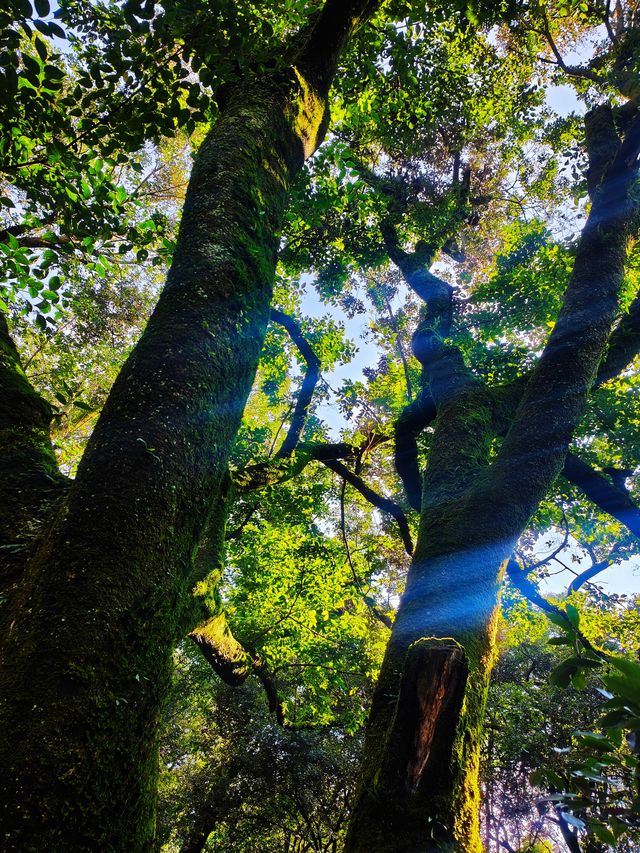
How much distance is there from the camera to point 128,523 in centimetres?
134

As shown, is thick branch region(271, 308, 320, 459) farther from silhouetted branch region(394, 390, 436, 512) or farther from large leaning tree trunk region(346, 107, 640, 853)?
large leaning tree trunk region(346, 107, 640, 853)

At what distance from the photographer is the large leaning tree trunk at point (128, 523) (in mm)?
1003

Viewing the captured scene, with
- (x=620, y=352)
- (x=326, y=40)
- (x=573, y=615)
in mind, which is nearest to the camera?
(x=573, y=615)

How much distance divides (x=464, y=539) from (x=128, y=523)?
2213 millimetres

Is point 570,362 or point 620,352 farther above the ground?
point 570,362

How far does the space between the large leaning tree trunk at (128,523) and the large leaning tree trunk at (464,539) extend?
3.06 feet

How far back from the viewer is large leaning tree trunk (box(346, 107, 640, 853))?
1.62 m

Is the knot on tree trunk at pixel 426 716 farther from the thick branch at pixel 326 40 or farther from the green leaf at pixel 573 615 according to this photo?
the thick branch at pixel 326 40

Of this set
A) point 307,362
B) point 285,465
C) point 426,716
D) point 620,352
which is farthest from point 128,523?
point 307,362

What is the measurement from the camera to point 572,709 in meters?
9.84

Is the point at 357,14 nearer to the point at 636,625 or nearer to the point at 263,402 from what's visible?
the point at 263,402

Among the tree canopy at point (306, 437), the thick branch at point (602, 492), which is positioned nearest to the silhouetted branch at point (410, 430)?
the tree canopy at point (306, 437)

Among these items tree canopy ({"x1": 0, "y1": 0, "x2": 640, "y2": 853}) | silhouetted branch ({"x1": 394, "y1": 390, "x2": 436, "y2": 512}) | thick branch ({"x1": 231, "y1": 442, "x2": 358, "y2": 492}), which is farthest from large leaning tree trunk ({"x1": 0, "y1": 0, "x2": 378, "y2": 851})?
silhouetted branch ({"x1": 394, "y1": 390, "x2": 436, "y2": 512})

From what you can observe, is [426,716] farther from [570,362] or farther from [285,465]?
[285,465]
